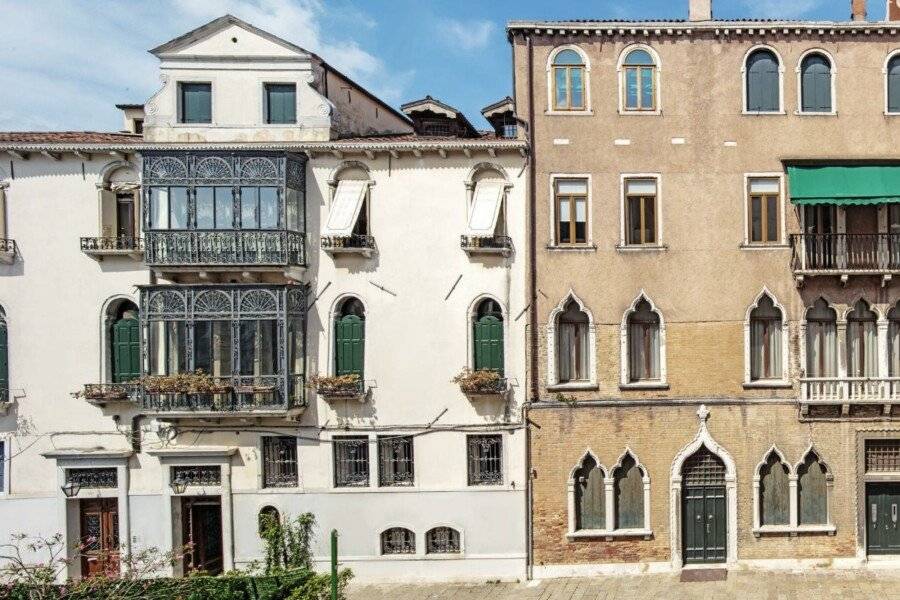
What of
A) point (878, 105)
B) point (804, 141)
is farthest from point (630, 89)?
point (878, 105)

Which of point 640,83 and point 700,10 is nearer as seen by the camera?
point 640,83

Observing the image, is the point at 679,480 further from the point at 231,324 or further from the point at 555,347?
the point at 231,324

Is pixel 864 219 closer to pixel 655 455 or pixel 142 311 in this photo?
pixel 655 455

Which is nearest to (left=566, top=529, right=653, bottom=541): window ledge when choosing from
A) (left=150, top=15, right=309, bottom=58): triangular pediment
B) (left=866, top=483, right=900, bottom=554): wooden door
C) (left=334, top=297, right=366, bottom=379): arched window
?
(left=866, top=483, right=900, bottom=554): wooden door

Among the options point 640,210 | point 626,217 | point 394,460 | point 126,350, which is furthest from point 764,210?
point 126,350

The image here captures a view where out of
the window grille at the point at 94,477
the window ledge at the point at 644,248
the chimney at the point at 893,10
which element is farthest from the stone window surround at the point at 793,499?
the window grille at the point at 94,477

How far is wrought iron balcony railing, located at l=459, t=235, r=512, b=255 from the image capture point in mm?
20672

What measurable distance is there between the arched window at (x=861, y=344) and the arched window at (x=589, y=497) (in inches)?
332

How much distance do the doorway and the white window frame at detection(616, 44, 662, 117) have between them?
693 inches

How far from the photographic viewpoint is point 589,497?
20844 millimetres

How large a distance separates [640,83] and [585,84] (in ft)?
5.57

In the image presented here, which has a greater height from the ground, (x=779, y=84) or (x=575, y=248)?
(x=779, y=84)

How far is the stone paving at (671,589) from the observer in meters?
18.9

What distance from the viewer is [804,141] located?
20750 mm
